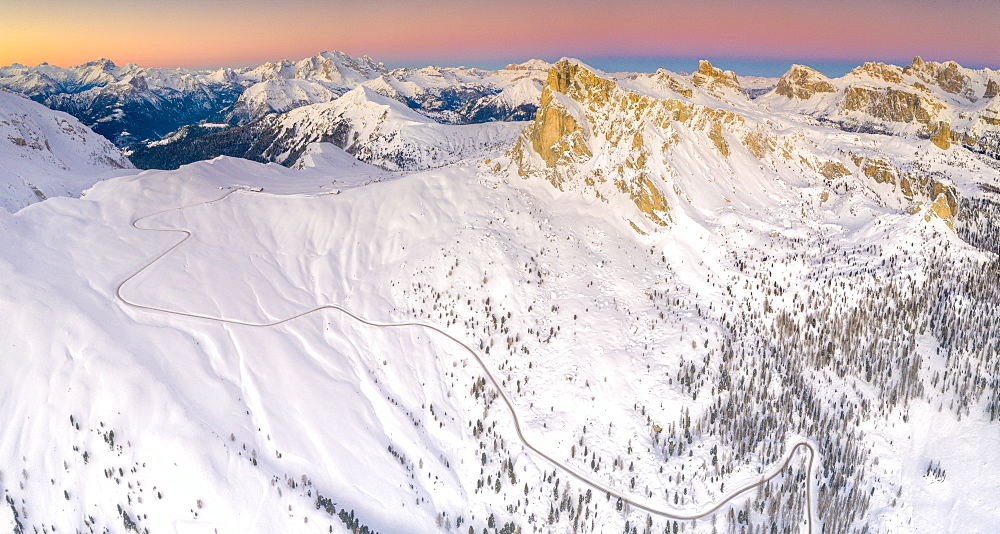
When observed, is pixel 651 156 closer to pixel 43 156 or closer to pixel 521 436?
pixel 521 436

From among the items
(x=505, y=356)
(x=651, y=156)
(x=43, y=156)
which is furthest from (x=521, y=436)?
(x=43, y=156)

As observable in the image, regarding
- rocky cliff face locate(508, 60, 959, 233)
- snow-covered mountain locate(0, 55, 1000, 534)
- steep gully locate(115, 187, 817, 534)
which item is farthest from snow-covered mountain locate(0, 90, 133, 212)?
rocky cliff face locate(508, 60, 959, 233)

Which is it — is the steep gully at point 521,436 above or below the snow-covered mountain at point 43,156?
below

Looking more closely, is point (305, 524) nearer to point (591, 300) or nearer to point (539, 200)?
point (591, 300)

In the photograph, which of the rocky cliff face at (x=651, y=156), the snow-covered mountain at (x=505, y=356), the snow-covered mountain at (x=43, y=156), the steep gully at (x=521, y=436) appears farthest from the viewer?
the snow-covered mountain at (x=43, y=156)

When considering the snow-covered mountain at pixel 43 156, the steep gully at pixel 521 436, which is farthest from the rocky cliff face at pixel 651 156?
the snow-covered mountain at pixel 43 156

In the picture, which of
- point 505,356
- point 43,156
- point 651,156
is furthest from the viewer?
point 43,156

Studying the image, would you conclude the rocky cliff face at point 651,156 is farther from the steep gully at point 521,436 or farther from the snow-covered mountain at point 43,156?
the snow-covered mountain at point 43,156
